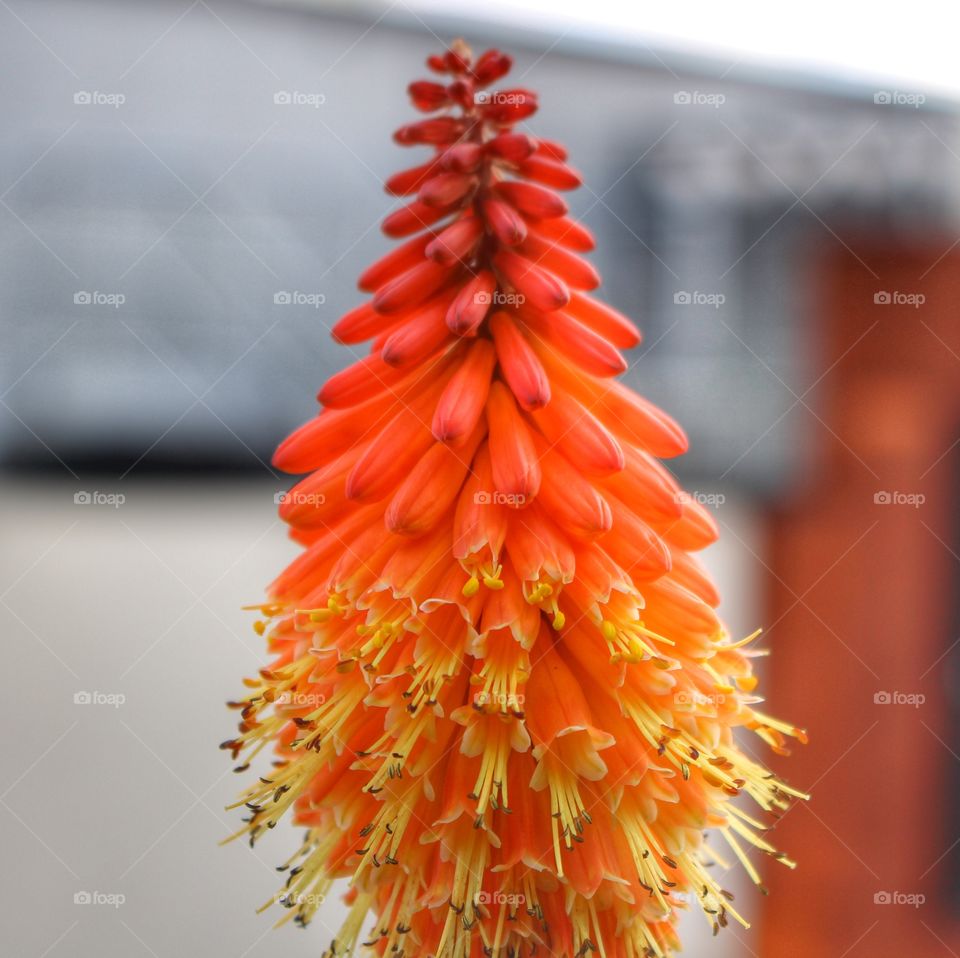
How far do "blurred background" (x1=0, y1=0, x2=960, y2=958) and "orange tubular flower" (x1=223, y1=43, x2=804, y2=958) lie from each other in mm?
1831

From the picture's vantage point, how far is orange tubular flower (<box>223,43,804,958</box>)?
792 mm

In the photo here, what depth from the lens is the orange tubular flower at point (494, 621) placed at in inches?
31.2

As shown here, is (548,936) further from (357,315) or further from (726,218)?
(726,218)

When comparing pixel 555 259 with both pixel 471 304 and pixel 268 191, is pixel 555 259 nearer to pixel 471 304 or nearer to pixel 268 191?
pixel 471 304

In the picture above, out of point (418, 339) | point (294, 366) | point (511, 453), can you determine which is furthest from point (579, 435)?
point (294, 366)

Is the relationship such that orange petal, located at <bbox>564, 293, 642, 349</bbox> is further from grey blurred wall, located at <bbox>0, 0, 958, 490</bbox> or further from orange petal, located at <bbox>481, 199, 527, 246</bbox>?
grey blurred wall, located at <bbox>0, 0, 958, 490</bbox>

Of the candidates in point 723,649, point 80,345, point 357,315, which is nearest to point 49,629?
point 80,345

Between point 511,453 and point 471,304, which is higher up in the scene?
point 471,304

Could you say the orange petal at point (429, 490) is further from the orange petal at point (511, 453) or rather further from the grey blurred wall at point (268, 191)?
the grey blurred wall at point (268, 191)

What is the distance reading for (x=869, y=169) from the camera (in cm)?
270

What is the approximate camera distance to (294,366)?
2766mm

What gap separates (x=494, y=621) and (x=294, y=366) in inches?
83.0

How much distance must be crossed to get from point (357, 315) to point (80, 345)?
1.99 m

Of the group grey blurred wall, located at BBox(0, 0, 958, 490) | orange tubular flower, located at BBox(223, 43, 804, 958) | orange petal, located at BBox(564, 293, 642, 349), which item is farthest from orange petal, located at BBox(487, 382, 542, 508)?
grey blurred wall, located at BBox(0, 0, 958, 490)
